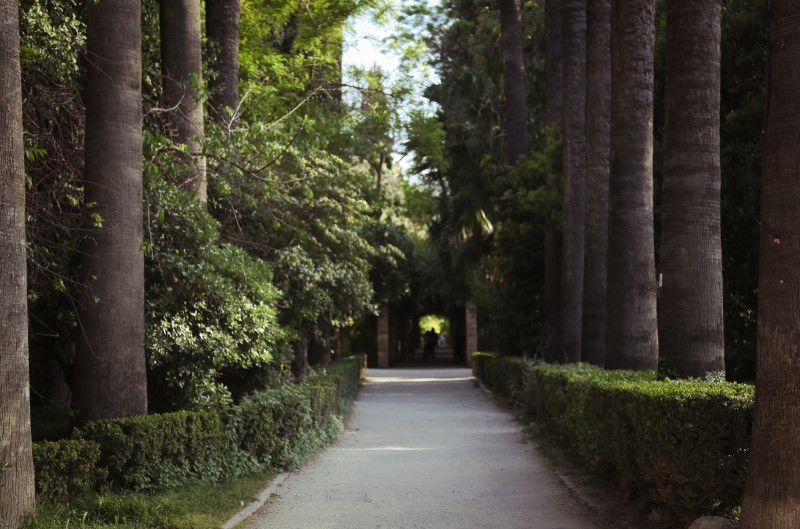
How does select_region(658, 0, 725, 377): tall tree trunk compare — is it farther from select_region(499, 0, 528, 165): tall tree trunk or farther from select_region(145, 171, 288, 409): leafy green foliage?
select_region(499, 0, 528, 165): tall tree trunk

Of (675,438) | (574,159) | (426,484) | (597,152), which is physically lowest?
(426,484)

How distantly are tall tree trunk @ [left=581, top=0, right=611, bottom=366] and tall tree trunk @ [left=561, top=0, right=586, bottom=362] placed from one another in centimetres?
296

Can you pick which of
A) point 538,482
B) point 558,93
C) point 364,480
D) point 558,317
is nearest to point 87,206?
point 364,480

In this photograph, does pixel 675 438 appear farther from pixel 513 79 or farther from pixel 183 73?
pixel 513 79

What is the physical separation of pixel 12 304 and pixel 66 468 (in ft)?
6.10

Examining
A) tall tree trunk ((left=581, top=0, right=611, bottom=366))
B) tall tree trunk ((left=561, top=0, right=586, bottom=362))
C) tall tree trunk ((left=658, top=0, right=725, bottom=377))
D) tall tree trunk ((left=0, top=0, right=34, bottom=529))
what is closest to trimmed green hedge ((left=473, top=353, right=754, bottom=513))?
tall tree trunk ((left=658, top=0, right=725, bottom=377))

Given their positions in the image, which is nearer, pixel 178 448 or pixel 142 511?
pixel 142 511

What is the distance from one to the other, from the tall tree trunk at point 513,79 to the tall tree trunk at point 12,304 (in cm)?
1936

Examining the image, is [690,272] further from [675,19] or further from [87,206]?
[87,206]

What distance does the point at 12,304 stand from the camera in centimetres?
713

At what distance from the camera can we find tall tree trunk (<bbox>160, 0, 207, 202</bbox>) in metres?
13.3

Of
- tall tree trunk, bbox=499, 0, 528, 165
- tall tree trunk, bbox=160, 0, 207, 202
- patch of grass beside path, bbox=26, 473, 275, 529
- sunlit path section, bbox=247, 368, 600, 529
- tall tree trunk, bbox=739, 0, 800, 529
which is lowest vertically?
sunlit path section, bbox=247, 368, 600, 529

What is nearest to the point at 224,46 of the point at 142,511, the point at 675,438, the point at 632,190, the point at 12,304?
the point at 632,190

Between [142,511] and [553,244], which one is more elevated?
[553,244]
